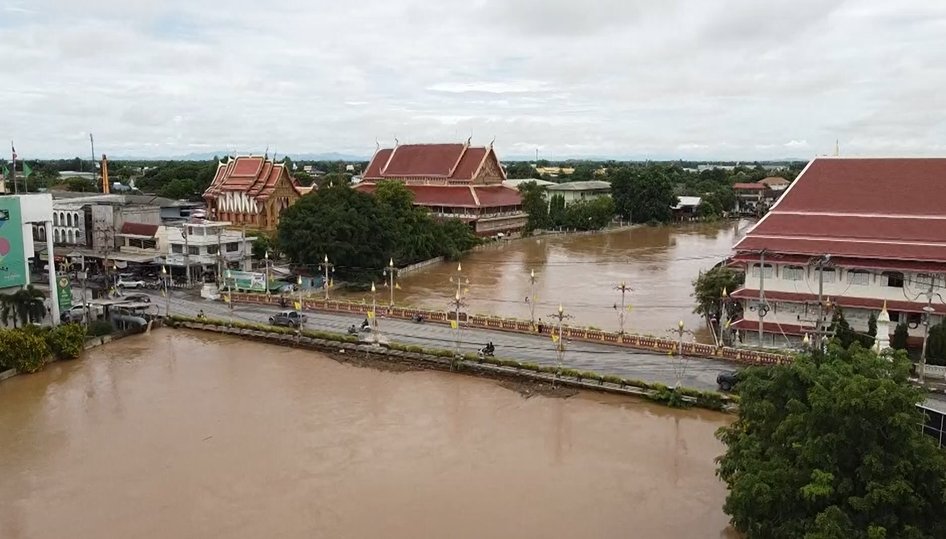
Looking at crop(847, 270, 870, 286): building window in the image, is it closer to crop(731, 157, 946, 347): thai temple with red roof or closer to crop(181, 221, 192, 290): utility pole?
crop(731, 157, 946, 347): thai temple with red roof

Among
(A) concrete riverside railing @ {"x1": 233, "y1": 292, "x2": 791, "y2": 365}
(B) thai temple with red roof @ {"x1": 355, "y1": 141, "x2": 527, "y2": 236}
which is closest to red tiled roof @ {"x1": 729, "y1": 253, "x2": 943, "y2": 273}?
(A) concrete riverside railing @ {"x1": 233, "y1": 292, "x2": 791, "y2": 365}

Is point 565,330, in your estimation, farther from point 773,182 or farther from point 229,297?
point 773,182

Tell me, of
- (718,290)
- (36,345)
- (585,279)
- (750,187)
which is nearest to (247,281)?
(36,345)

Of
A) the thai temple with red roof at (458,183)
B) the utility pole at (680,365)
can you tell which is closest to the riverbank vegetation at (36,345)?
the utility pole at (680,365)

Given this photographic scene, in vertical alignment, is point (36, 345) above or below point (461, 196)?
below

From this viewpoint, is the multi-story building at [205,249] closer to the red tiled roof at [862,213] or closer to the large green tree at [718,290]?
the large green tree at [718,290]
